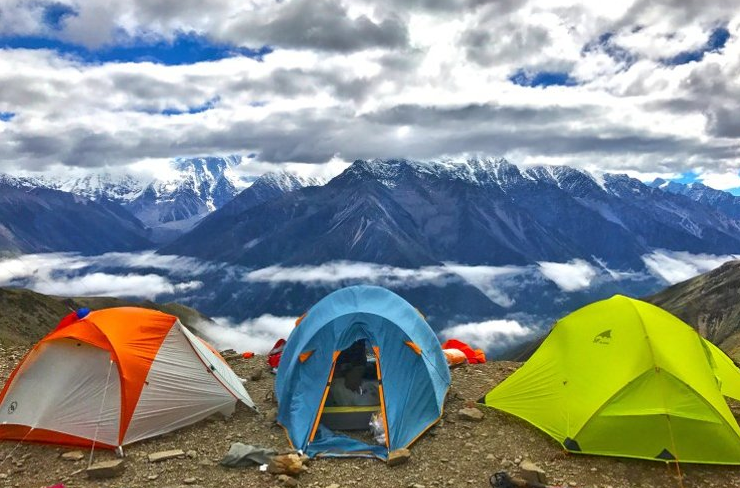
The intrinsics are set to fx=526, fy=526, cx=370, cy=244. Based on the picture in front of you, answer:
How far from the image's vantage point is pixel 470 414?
54.5ft

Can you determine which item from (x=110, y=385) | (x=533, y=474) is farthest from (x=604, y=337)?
(x=110, y=385)

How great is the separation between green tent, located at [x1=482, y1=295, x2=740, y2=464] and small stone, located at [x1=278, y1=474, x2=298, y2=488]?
23.6 feet

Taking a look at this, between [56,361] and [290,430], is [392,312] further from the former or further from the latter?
[56,361]

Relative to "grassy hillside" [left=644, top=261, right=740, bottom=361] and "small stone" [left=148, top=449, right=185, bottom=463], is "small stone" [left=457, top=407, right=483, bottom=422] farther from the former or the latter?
"grassy hillside" [left=644, top=261, right=740, bottom=361]

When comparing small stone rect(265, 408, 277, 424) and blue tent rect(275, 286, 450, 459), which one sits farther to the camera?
small stone rect(265, 408, 277, 424)

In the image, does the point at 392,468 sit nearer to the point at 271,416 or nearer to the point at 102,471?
the point at 271,416

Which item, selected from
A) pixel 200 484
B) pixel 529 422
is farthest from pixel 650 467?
pixel 200 484

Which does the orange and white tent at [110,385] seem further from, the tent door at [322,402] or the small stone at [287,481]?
the small stone at [287,481]

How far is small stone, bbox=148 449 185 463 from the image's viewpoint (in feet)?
46.0

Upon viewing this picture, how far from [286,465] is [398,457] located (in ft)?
9.50

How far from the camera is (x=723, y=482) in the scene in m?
12.5

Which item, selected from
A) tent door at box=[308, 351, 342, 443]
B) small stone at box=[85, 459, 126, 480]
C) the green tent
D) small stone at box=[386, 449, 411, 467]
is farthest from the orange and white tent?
the green tent

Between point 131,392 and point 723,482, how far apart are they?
15.6 m

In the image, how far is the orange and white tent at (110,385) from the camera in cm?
1498
